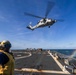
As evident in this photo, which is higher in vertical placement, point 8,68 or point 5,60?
point 5,60

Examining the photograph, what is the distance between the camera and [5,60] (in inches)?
133

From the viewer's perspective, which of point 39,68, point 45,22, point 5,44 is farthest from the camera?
point 45,22

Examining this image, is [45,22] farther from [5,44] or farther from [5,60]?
[5,60]

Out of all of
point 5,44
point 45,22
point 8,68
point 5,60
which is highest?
Result: point 45,22

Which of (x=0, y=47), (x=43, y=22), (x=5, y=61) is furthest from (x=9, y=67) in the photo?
(x=43, y=22)

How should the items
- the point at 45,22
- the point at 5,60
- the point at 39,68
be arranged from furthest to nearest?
the point at 45,22, the point at 39,68, the point at 5,60

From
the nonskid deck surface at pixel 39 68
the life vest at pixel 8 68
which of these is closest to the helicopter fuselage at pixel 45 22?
the nonskid deck surface at pixel 39 68

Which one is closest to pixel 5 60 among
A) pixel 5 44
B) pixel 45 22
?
pixel 5 44

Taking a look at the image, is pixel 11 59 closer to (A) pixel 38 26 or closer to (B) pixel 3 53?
(B) pixel 3 53

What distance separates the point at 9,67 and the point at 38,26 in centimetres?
3665

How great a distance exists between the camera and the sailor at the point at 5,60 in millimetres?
3334

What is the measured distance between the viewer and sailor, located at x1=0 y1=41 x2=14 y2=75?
333cm

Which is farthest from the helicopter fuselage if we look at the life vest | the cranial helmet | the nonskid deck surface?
the life vest

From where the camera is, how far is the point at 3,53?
3379 millimetres
